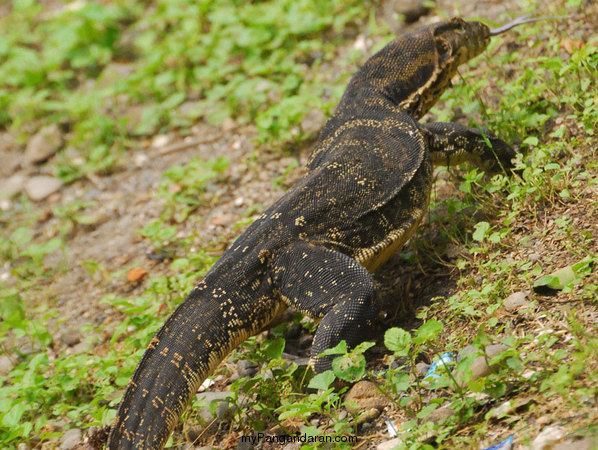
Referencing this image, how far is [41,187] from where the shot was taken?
24.3 ft

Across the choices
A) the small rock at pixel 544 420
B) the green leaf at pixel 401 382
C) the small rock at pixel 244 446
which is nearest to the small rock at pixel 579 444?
the small rock at pixel 544 420

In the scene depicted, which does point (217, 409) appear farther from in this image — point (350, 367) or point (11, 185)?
point (11, 185)

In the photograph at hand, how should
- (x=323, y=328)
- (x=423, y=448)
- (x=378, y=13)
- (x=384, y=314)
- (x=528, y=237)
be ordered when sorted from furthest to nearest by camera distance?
(x=378, y=13)
(x=384, y=314)
(x=528, y=237)
(x=323, y=328)
(x=423, y=448)

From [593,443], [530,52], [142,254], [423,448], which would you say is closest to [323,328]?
[423,448]

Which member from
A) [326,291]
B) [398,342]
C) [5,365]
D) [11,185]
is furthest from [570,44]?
[11,185]

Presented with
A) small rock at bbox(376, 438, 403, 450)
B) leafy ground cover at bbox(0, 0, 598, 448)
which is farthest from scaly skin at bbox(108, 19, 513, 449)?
Result: small rock at bbox(376, 438, 403, 450)

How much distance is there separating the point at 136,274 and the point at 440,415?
10.9 feet

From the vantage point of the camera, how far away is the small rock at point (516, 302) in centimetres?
362

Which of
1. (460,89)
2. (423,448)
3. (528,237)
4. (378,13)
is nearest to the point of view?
(423,448)

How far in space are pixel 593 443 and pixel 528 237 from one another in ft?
5.80

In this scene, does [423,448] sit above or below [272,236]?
below

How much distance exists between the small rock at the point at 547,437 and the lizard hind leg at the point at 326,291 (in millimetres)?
1220

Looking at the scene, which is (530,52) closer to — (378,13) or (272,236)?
(378,13)

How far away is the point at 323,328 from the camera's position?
3742 millimetres
